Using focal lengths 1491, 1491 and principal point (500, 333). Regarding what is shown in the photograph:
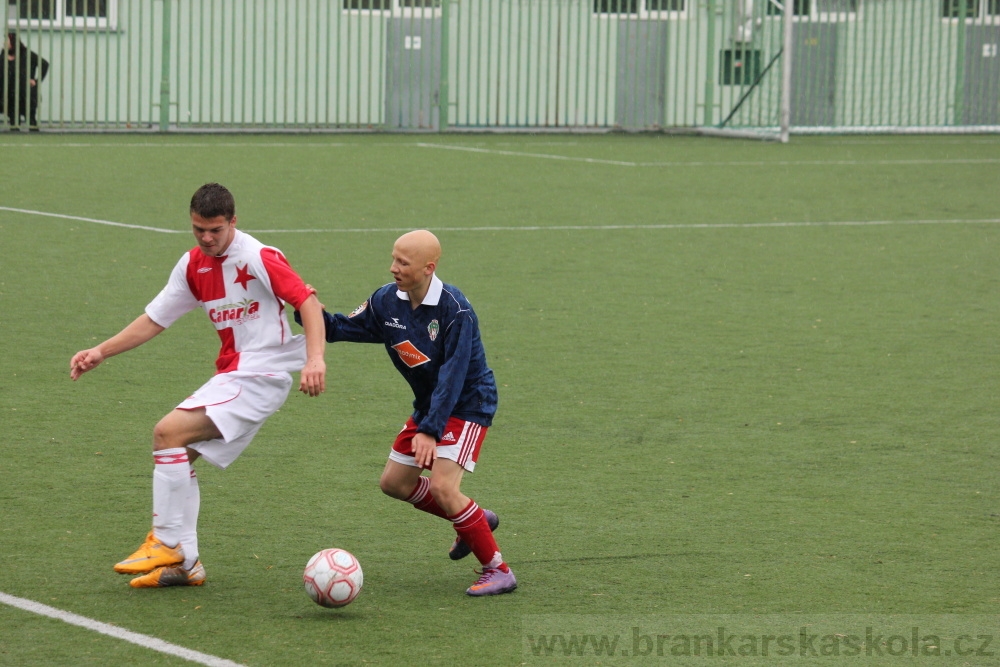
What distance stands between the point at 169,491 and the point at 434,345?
1003mm

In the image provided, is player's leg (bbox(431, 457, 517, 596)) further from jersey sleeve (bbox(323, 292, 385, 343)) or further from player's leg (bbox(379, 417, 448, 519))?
jersey sleeve (bbox(323, 292, 385, 343))

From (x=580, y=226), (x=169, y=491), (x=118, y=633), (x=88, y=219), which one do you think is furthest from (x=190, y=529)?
(x=580, y=226)

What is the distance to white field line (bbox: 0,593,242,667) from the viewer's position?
171 inches

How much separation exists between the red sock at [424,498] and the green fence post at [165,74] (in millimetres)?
19652

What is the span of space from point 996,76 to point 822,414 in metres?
22.7

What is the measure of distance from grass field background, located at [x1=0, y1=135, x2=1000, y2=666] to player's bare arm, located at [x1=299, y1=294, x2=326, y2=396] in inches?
28.8

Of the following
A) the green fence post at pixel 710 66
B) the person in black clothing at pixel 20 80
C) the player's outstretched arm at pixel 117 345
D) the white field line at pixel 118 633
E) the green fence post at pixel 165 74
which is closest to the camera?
the white field line at pixel 118 633

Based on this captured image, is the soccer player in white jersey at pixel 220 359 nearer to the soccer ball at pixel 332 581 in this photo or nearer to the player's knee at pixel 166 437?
the player's knee at pixel 166 437

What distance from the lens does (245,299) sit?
5152mm

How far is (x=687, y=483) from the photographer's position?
6457 mm

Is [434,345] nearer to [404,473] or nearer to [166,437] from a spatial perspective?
[404,473]

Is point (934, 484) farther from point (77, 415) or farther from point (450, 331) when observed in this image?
point (77, 415)

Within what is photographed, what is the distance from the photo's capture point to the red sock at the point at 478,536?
505 centimetres

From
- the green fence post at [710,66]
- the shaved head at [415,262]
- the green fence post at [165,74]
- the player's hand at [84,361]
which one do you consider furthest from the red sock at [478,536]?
the green fence post at [710,66]
